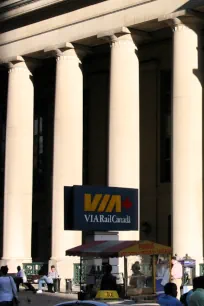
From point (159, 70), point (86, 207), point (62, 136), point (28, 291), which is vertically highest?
point (159, 70)

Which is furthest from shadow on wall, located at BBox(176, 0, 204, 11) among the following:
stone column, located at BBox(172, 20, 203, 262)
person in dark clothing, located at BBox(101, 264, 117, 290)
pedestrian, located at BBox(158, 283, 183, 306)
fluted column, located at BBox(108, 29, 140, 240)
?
pedestrian, located at BBox(158, 283, 183, 306)

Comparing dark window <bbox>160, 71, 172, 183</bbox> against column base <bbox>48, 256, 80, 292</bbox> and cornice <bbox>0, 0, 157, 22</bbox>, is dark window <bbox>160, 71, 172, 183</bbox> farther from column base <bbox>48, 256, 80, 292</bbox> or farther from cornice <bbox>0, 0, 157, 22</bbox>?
column base <bbox>48, 256, 80, 292</bbox>

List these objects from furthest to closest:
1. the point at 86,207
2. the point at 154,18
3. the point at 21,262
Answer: the point at 21,262, the point at 154,18, the point at 86,207

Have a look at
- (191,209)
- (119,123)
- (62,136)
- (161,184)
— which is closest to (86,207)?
(191,209)

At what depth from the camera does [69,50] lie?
4212 centimetres

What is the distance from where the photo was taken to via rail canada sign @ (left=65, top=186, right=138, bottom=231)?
85.9ft

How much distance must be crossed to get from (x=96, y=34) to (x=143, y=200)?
34.8ft

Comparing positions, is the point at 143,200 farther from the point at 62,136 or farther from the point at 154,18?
the point at 154,18

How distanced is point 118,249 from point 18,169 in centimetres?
2070

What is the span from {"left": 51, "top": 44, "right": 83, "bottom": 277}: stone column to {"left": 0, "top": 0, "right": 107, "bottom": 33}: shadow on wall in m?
2.02

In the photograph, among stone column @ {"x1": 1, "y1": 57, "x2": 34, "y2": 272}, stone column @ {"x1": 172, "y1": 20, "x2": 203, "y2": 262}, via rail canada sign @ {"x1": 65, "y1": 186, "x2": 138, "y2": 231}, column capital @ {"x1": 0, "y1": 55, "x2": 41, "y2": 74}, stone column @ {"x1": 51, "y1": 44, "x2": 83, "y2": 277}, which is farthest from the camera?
column capital @ {"x1": 0, "y1": 55, "x2": 41, "y2": 74}

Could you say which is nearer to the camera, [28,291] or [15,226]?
[28,291]

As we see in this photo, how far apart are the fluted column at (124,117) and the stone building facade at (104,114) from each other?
0.05m

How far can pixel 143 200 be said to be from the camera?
1820 inches
